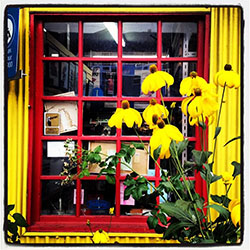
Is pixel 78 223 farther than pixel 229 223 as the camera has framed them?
Yes

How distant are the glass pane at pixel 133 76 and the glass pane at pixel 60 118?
0.45m

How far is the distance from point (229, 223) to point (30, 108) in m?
1.81

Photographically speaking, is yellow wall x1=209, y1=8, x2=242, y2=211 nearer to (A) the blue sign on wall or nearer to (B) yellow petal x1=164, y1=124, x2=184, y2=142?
(B) yellow petal x1=164, y1=124, x2=184, y2=142

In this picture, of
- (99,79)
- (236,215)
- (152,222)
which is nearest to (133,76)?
(99,79)

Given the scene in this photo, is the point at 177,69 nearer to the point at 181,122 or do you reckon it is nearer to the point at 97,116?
the point at 181,122

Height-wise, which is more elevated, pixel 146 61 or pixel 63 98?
pixel 146 61

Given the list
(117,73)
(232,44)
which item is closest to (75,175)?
(117,73)

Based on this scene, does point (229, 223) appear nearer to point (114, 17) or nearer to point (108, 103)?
point (108, 103)

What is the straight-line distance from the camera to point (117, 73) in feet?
8.28

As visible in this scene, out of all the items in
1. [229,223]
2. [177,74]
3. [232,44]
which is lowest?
[229,223]

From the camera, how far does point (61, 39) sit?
8.41 feet

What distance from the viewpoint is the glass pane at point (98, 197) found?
2529 mm

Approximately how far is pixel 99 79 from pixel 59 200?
106 cm

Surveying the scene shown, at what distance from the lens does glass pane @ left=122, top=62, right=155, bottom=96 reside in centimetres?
255
